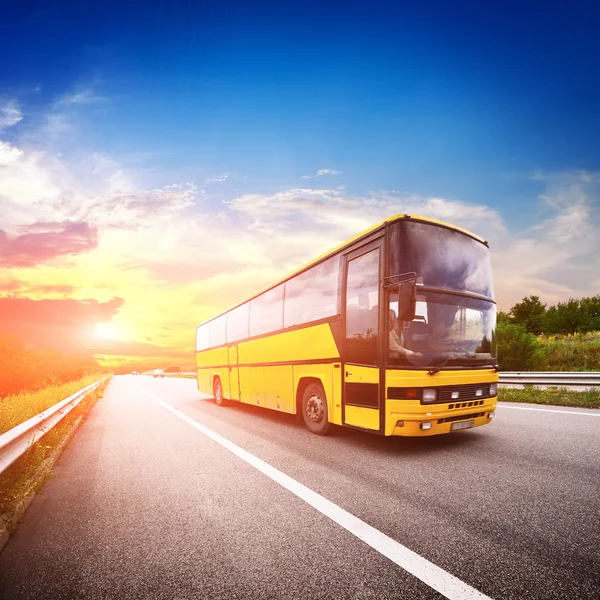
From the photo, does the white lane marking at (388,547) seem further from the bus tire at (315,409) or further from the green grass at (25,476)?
the green grass at (25,476)

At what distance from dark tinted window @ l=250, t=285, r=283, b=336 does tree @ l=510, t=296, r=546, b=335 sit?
51.4 meters

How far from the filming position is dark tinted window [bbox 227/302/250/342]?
10.8 metres

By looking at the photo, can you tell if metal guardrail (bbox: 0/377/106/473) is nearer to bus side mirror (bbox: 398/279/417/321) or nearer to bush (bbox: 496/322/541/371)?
bus side mirror (bbox: 398/279/417/321)

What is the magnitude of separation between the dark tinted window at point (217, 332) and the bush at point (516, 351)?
12.0 m

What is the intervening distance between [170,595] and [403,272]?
429 centimetres

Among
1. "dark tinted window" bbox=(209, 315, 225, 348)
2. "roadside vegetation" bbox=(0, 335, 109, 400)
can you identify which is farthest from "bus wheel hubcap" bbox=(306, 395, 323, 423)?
"roadside vegetation" bbox=(0, 335, 109, 400)

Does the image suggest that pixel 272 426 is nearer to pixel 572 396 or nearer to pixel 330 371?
pixel 330 371

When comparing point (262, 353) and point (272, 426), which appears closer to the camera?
point (272, 426)

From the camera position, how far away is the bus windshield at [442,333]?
514 cm

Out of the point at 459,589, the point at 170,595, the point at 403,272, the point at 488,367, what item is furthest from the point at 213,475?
the point at 488,367

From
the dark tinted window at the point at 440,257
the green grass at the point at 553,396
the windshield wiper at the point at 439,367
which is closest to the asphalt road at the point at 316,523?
the windshield wiper at the point at 439,367

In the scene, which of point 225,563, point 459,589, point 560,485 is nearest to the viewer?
point 459,589

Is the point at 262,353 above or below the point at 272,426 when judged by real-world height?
above

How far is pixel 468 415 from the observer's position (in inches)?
221
